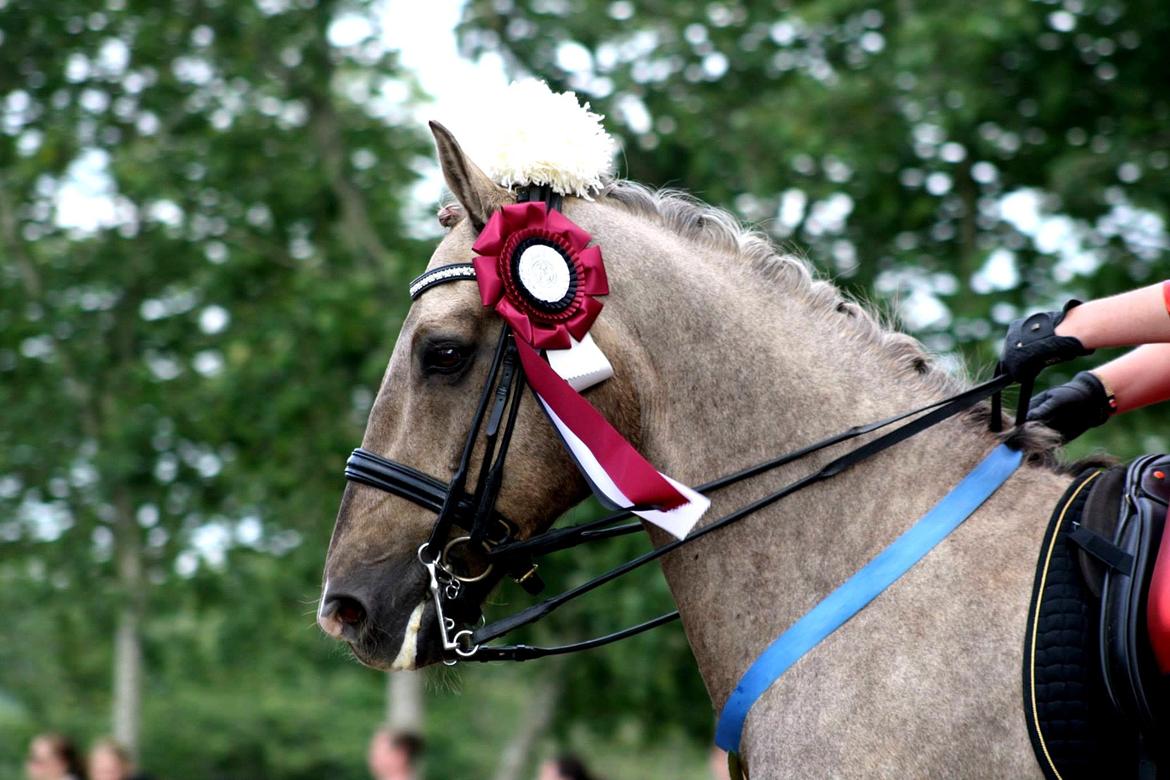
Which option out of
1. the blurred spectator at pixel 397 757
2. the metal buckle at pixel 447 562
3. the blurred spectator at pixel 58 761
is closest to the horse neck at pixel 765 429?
the metal buckle at pixel 447 562

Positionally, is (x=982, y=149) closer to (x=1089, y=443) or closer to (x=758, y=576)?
(x=1089, y=443)

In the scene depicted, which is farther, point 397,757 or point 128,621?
point 128,621

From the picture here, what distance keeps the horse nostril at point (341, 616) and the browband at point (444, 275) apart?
765 mm

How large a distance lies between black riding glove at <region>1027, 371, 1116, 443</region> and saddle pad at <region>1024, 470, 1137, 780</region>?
0.57 metres

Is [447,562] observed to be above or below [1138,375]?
below

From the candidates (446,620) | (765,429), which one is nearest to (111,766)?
(446,620)

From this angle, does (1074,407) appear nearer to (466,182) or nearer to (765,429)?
(765,429)

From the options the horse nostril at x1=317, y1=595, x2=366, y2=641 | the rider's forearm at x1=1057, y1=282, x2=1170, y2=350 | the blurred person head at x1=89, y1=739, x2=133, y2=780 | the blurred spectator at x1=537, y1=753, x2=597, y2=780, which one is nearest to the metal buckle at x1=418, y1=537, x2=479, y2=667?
the horse nostril at x1=317, y1=595, x2=366, y2=641

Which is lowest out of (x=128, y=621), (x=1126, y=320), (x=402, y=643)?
(x=128, y=621)

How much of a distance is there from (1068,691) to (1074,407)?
85 centimetres

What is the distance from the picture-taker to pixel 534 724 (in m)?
14.7

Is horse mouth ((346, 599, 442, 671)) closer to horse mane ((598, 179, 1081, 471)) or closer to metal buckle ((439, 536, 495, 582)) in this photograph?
metal buckle ((439, 536, 495, 582))

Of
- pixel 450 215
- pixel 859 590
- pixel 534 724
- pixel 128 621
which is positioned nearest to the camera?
pixel 859 590

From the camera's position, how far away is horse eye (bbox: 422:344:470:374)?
3150 mm
